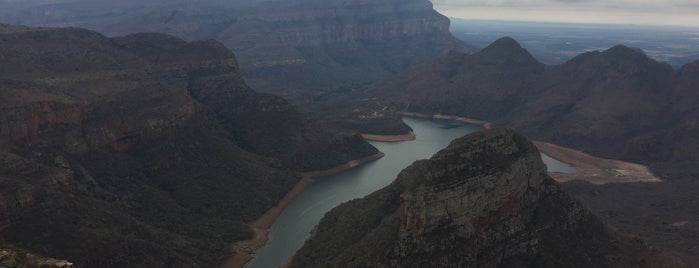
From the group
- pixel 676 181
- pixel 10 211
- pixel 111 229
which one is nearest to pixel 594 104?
pixel 676 181

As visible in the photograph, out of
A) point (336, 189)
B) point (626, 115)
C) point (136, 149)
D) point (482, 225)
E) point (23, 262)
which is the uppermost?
point (23, 262)

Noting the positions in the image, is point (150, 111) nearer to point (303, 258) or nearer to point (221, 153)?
point (221, 153)

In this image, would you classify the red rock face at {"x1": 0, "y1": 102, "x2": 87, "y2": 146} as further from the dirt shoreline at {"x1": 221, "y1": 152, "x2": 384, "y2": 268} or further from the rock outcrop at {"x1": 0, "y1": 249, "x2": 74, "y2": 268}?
the rock outcrop at {"x1": 0, "y1": 249, "x2": 74, "y2": 268}

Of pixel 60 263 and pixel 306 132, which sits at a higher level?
pixel 60 263

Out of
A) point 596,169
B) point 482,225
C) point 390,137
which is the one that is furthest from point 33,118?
point 596,169

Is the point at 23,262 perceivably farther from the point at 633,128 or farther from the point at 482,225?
the point at 633,128
